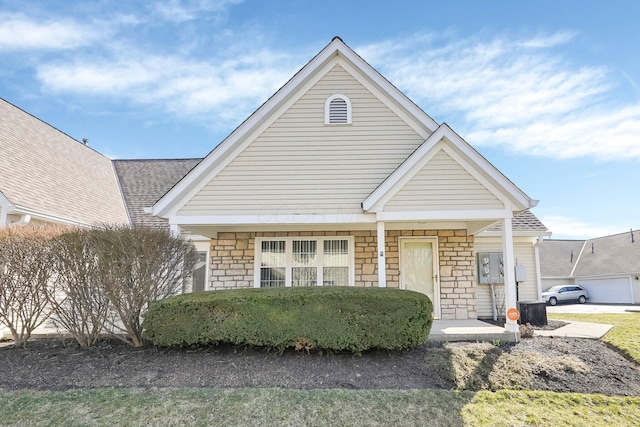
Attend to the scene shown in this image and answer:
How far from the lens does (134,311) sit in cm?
651

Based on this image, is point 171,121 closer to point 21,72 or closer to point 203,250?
point 21,72

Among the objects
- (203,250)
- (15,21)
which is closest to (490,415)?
(203,250)

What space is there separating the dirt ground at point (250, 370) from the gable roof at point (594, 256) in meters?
27.2

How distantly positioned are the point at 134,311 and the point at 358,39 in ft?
28.5

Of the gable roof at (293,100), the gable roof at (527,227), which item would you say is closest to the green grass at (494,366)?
the gable roof at (293,100)

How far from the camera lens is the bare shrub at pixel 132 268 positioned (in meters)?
6.32

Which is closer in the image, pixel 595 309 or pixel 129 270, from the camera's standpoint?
pixel 129 270

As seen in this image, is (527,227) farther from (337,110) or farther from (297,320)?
(297,320)

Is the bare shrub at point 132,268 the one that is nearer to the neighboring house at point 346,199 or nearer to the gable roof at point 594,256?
the neighboring house at point 346,199

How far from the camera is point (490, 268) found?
11.4 m

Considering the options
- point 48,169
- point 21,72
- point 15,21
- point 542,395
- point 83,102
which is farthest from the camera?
point 83,102

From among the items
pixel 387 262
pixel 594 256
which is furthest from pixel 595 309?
pixel 387 262

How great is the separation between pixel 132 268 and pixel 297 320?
2.90m

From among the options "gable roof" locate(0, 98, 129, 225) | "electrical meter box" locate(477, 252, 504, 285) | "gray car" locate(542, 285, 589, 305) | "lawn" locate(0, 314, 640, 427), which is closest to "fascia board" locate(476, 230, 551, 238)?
"electrical meter box" locate(477, 252, 504, 285)
